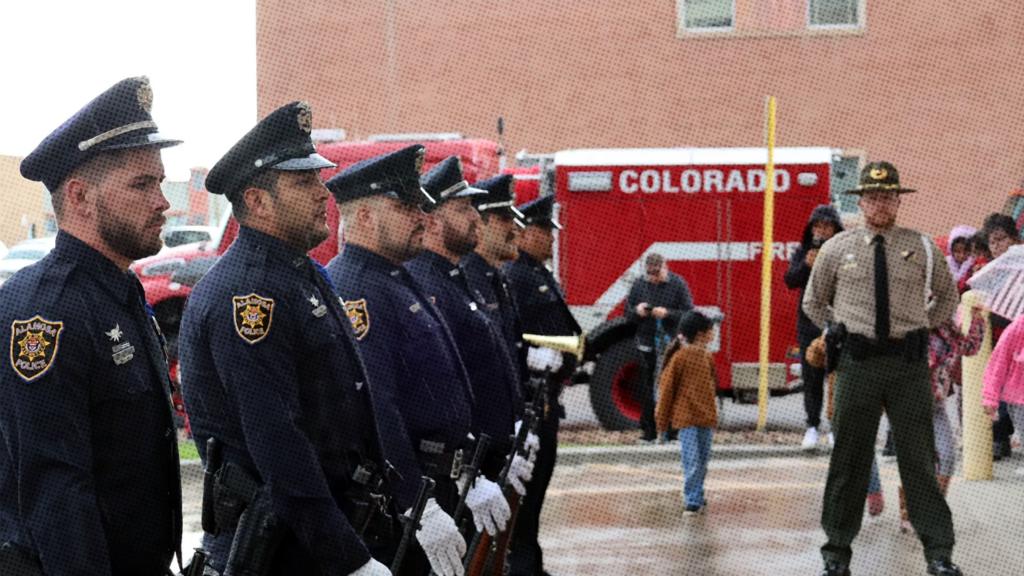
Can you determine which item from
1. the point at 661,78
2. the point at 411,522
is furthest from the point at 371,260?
the point at 661,78

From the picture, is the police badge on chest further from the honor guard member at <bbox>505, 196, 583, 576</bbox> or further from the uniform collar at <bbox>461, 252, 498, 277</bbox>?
the honor guard member at <bbox>505, 196, 583, 576</bbox>

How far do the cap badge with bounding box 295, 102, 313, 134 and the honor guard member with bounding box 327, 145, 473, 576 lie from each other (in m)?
0.86

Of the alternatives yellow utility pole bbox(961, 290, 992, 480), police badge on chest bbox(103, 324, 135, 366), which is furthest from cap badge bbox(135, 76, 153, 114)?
yellow utility pole bbox(961, 290, 992, 480)

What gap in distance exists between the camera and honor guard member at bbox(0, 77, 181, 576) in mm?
3537

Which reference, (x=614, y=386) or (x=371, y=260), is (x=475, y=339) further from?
(x=614, y=386)

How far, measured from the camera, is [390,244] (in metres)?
6.04

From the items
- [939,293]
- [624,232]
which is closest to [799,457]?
[624,232]

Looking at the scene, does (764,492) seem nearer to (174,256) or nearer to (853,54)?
(174,256)

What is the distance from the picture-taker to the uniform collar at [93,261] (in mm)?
3744

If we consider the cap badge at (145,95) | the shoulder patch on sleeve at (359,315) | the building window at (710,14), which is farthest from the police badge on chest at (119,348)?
the building window at (710,14)

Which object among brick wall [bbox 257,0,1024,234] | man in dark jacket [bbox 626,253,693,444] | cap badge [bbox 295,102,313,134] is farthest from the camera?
brick wall [bbox 257,0,1024,234]

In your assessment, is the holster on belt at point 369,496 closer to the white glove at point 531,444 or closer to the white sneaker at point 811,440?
the white glove at point 531,444

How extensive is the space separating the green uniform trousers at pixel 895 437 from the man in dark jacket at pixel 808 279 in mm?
2642

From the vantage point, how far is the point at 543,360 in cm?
962
